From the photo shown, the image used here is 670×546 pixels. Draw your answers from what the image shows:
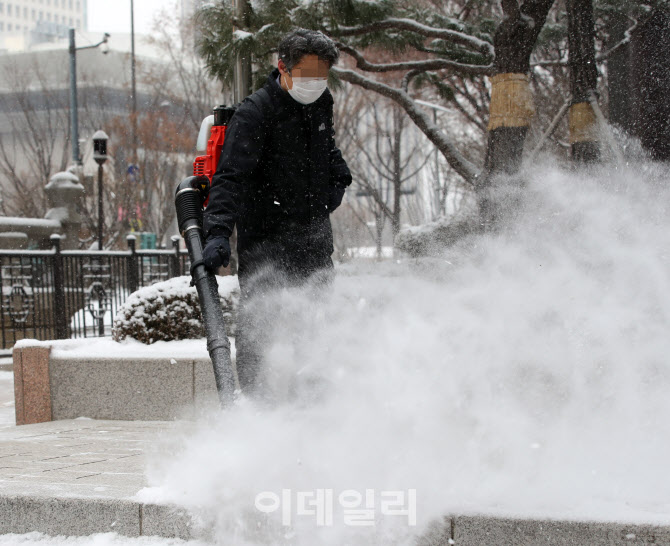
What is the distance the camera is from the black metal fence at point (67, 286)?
30.0 ft

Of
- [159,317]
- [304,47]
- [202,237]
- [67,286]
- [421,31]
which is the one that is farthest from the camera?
[67,286]

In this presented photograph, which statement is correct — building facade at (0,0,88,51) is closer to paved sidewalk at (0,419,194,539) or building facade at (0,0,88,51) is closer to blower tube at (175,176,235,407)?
paved sidewalk at (0,419,194,539)

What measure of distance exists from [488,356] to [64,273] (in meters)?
7.41

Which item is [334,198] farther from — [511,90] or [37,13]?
[37,13]

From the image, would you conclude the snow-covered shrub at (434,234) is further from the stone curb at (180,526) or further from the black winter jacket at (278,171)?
the stone curb at (180,526)

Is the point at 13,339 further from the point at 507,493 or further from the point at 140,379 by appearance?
the point at 507,493

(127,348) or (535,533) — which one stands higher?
(127,348)

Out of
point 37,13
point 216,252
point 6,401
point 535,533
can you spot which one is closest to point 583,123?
point 216,252

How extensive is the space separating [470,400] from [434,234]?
502 centimetres

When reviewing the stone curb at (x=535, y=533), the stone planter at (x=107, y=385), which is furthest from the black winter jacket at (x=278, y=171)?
A: the stone planter at (x=107, y=385)

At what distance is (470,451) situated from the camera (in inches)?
115

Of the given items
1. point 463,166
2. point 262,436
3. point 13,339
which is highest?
point 463,166

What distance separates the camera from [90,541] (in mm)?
2668

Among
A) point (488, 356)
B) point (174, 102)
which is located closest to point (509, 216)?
point (488, 356)
